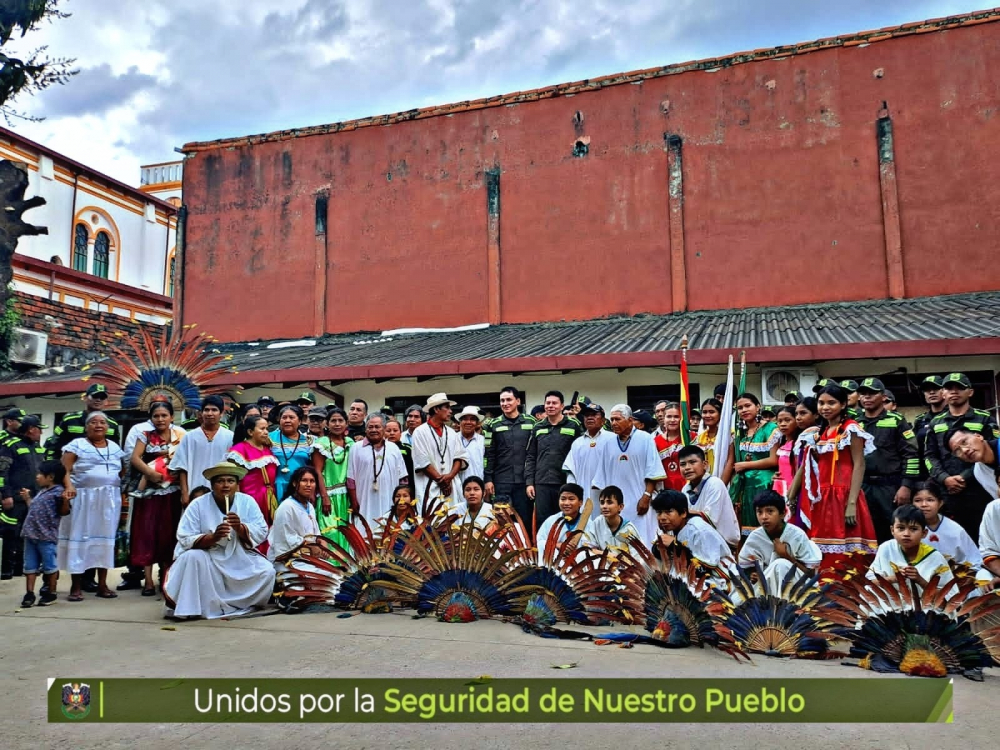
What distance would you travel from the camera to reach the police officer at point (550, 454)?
7.61 m

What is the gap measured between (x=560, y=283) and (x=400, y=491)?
9461 mm

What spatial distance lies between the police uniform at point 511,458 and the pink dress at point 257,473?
2284 mm

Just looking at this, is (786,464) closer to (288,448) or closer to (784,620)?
(784,620)

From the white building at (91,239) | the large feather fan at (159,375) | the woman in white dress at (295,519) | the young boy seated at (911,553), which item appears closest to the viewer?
the young boy seated at (911,553)

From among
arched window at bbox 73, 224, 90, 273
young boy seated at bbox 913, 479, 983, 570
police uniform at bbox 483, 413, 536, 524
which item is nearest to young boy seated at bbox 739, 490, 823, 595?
young boy seated at bbox 913, 479, 983, 570

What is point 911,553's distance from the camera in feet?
15.4

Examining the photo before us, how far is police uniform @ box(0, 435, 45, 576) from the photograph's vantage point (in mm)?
7547

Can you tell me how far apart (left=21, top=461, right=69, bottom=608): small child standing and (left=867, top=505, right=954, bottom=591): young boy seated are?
603cm

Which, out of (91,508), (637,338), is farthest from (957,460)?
(91,508)

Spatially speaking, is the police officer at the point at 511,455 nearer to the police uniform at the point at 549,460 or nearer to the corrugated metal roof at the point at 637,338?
the police uniform at the point at 549,460

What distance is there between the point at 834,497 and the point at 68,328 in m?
15.7

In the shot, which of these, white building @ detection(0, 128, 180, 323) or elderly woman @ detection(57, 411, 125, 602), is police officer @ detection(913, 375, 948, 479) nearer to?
elderly woman @ detection(57, 411, 125, 602)

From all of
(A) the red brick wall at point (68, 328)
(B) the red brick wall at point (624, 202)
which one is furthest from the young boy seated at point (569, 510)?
(A) the red brick wall at point (68, 328)

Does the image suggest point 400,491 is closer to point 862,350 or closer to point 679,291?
point 862,350
